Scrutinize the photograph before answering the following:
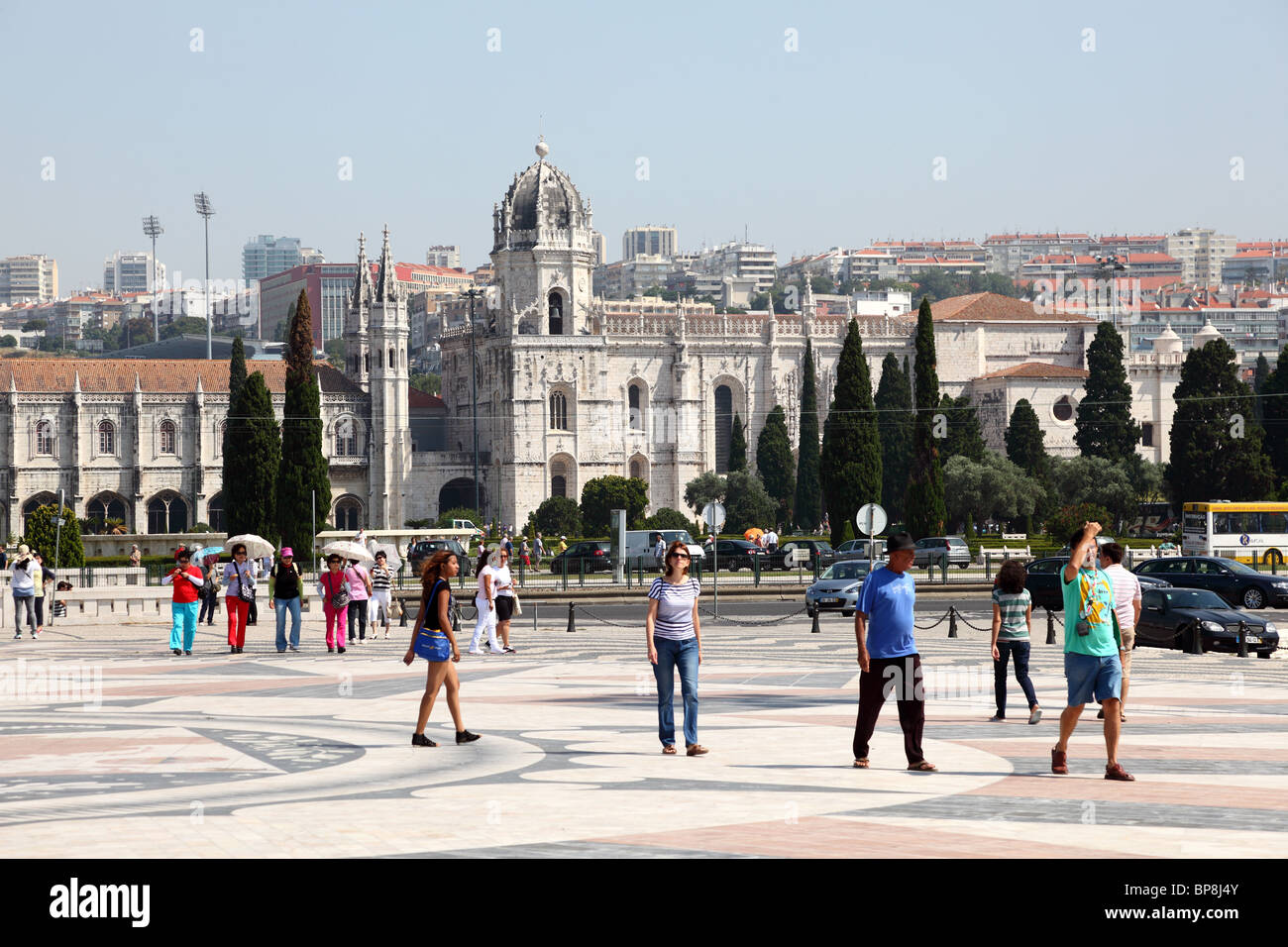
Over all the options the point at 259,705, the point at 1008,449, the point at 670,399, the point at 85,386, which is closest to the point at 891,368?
the point at 1008,449

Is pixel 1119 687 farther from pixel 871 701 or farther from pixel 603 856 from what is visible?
pixel 603 856

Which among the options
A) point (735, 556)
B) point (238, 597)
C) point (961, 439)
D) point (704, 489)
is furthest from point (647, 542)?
point (704, 489)

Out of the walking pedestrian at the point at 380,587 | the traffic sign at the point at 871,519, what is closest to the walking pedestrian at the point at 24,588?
the walking pedestrian at the point at 380,587

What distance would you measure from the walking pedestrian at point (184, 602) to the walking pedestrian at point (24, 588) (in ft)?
14.4

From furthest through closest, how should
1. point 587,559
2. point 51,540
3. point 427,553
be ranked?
1. point 427,553
2. point 587,559
3. point 51,540

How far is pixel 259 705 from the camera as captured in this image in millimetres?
15406

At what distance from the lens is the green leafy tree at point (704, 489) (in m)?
86.2

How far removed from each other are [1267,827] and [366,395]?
84148 millimetres

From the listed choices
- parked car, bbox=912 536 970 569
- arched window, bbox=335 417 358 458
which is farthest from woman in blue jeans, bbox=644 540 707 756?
arched window, bbox=335 417 358 458

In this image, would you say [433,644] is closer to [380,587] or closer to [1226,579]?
[380,587]

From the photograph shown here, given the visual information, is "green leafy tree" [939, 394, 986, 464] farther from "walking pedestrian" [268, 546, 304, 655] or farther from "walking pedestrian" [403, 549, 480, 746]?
"walking pedestrian" [403, 549, 480, 746]

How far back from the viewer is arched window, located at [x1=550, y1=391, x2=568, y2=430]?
87.9 metres

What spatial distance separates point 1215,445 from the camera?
6519 cm

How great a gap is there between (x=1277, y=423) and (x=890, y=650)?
61962mm
